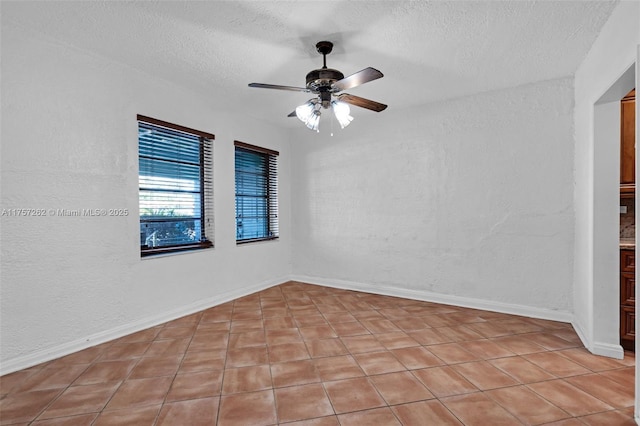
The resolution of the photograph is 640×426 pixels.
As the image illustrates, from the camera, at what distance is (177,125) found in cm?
351

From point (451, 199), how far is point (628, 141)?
164 centimetres

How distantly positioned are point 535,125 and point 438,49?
155 cm

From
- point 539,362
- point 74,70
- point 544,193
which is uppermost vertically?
point 74,70

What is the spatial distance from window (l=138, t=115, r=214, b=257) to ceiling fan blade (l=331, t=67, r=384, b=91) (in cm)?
204

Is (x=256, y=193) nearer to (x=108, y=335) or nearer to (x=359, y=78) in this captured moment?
(x=108, y=335)

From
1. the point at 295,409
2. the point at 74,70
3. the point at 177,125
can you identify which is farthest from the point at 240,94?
the point at 295,409

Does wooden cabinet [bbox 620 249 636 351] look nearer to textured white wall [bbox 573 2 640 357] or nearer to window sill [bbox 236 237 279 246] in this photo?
textured white wall [bbox 573 2 640 357]

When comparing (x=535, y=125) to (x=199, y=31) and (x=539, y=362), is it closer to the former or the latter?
(x=539, y=362)

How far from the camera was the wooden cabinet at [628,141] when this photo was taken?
2719mm

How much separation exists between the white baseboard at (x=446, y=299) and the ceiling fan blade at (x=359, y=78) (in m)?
2.88

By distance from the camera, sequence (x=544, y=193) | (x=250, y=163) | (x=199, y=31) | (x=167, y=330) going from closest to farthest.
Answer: (x=199, y=31)
(x=167, y=330)
(x=544, y=193)
(x=250, y=163)

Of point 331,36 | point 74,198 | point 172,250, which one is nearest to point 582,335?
point 331,36

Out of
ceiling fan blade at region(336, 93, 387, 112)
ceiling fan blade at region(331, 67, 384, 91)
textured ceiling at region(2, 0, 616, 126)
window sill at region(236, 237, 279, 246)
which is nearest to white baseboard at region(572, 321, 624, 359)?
textured ceiling at region(2, 0, 616, 126)

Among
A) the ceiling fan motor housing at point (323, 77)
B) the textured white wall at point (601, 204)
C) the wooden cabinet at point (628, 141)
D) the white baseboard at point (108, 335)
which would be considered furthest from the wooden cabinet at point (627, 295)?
the white baseboard at point (108, 335)
